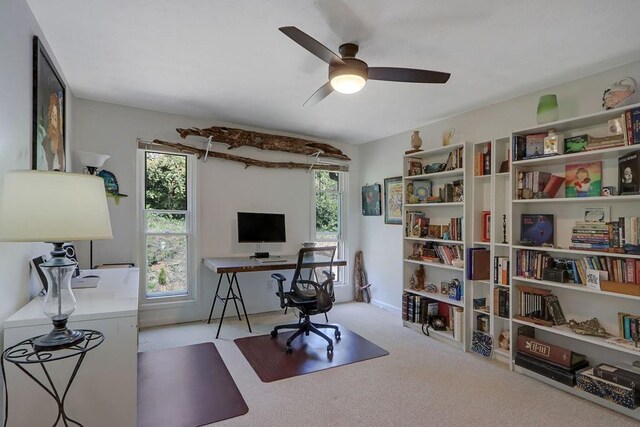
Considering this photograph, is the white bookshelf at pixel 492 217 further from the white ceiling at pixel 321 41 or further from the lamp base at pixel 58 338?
the lamp base at pixel 58 338

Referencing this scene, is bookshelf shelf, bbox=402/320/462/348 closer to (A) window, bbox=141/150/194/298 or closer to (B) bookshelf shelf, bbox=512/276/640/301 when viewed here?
(B) bookshelf shelf, bbox=512/276/640/301

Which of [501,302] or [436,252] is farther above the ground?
[436,252]

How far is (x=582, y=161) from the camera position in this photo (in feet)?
8.91

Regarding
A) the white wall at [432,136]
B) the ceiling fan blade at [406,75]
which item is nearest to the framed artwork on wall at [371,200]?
the white wall at [432,136]

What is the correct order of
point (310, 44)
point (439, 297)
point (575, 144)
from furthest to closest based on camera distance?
point (439, 297) → point (575, 144) → point (310, 44)

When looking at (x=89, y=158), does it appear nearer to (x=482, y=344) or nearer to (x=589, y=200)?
(x=482, y=344)

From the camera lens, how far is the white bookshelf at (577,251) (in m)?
2.42

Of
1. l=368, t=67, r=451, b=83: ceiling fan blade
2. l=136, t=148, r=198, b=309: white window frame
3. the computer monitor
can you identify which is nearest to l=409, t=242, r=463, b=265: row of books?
the computer monitor

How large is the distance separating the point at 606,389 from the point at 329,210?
3.62m

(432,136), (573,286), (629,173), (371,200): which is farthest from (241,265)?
(629,173)

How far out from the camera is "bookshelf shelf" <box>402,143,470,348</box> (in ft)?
11.5

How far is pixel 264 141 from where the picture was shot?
4.44m

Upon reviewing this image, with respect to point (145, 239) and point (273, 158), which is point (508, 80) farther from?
point (145, 239)

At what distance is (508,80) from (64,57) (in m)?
3.55
